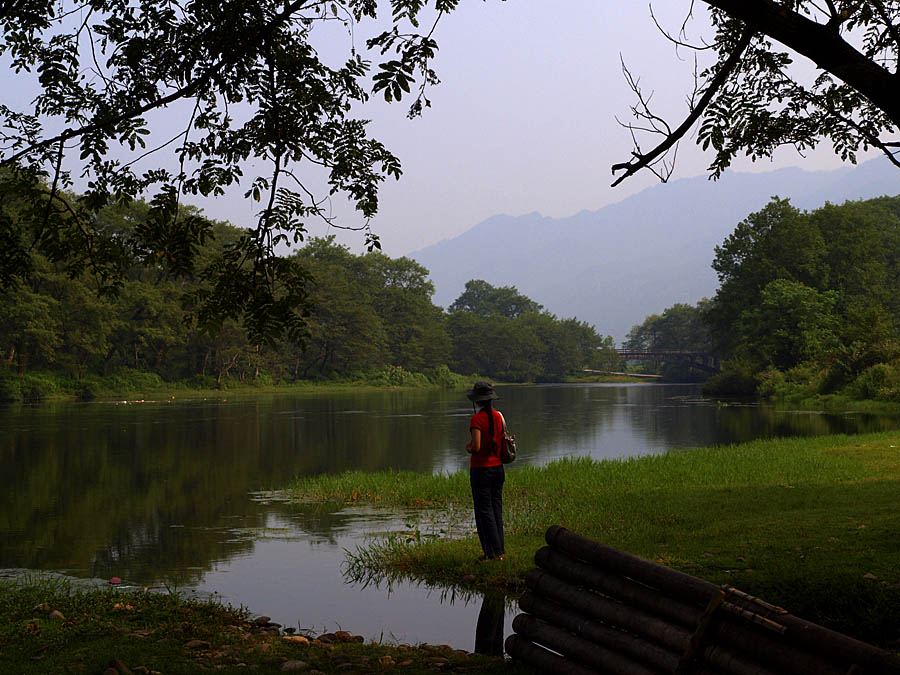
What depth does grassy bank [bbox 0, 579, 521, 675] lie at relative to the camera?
6789 mm

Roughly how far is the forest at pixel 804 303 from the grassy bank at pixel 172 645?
46174 mm

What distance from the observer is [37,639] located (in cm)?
752

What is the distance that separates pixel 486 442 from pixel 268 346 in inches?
1078

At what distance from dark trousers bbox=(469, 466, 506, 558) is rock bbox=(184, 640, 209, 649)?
Answer: 146 inches

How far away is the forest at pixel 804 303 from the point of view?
169 ft

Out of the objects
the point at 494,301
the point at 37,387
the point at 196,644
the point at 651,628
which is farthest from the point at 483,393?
the point at 494,301

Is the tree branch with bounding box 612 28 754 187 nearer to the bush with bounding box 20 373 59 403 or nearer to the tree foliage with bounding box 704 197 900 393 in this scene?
the tree foliage with bounding box 704 197 900 393

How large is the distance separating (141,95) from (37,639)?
5.45 metres

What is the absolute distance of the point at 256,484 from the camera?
21594 millimetres

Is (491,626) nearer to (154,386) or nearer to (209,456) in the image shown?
(209,456)

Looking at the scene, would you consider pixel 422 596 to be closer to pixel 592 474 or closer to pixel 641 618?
pixel 641 618

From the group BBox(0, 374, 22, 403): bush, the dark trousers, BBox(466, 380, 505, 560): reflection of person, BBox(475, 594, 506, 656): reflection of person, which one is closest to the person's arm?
BBox(466, 380, 505, 560): reflection of person

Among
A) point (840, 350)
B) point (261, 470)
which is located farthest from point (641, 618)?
point (840, 350)

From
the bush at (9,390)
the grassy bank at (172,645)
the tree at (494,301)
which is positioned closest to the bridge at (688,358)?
the tree at (494,301)
